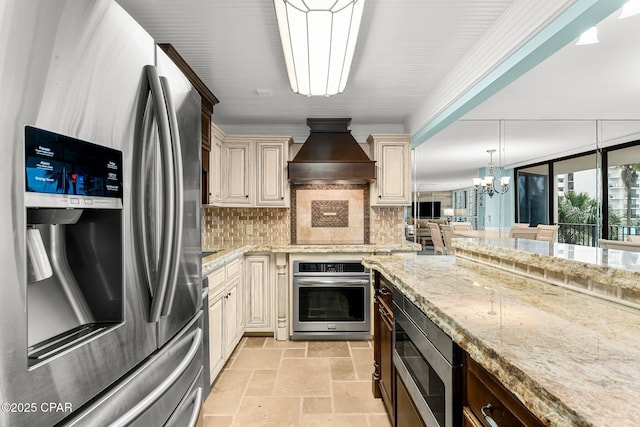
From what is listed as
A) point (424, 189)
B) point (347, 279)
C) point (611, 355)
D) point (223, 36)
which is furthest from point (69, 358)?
point (424, 189)

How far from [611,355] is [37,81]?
1.32 meters

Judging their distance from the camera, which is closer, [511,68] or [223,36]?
[511,68]

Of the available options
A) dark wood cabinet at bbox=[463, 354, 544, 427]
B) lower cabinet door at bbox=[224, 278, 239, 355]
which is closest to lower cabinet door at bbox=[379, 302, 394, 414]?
dark wood cabinet at bbox=[463, 354, 544, 427]

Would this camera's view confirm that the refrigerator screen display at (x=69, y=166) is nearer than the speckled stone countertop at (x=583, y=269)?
Yes

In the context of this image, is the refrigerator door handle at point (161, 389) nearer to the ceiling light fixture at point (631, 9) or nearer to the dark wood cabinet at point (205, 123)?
the dark wood cabinet at point (205, 123)

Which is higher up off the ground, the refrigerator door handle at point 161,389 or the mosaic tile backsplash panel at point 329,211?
the mosaic tile backsplash panel at point 329,211

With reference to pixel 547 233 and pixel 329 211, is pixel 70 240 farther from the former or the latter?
pixel 547 233

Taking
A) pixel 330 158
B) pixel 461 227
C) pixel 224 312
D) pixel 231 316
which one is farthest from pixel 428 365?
pixel 461 227

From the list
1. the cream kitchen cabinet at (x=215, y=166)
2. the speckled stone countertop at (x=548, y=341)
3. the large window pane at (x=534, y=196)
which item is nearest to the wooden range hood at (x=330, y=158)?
the cream kitchen cabinet at (x=215, y=166)

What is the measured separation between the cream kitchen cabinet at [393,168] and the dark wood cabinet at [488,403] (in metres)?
2.97

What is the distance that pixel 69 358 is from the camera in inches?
26.6

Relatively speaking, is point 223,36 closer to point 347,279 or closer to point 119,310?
point 119,310

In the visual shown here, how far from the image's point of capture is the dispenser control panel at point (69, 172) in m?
0.61

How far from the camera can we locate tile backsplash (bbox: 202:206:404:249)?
4145mm
